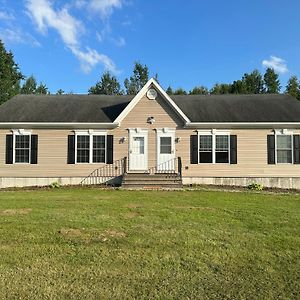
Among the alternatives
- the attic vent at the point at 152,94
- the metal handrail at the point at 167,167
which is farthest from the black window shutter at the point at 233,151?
the attic vent at the point at 152,94

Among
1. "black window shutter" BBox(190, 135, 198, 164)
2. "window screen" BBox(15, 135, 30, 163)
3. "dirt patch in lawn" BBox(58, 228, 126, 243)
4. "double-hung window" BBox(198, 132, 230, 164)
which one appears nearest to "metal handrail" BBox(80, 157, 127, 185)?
"window screen" BBox(15, 135, 30, 163)

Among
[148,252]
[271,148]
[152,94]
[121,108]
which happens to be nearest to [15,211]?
[148,252]

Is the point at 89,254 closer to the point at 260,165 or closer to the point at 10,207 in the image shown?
the point at 10,207

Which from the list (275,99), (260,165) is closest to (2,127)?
(260,165)

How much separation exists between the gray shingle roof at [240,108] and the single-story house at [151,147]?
0.23m

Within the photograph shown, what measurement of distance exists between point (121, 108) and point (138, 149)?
2.71 m

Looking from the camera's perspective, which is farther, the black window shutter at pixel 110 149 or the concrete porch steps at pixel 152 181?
the black window shutter at pixel 110 149

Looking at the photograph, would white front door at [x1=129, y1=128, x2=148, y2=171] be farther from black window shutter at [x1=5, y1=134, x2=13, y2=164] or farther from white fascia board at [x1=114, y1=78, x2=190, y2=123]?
black window shutter at [x1=5, y1=134, x2=13, y2=164]

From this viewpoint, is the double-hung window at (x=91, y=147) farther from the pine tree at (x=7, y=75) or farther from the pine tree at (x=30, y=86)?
the pine tree at (x=30, y=86)

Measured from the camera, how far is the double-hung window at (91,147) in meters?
17.4

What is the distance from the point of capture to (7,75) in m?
38.7

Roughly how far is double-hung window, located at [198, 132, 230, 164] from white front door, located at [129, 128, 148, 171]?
276 centimetres

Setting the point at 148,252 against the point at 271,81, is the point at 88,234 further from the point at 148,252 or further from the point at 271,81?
the point at 271,81

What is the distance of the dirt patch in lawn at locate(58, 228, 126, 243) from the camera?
6580 millimetres
